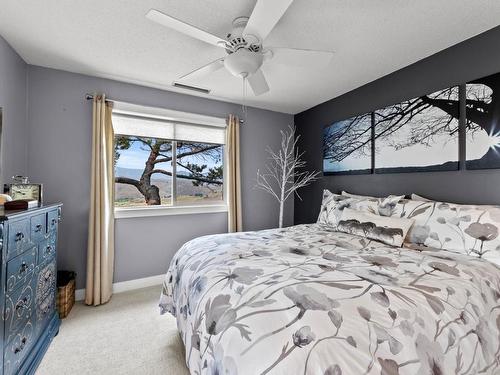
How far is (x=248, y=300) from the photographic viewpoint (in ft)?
3.20

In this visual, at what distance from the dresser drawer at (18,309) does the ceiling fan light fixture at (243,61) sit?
1.92 metres

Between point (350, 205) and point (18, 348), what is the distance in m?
2.72

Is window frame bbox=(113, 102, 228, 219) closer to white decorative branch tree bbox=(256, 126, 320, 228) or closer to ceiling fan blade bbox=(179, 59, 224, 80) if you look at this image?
white decorative branch tree bbox=(256, 126, 320, 228)

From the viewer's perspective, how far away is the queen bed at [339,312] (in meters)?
0.78

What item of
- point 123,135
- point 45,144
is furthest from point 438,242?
point 45,144

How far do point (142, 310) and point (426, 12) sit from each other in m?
3.37

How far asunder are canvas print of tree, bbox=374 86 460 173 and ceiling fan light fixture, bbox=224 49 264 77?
5.31 feet

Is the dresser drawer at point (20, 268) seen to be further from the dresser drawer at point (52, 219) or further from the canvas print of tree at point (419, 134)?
the canvas print of tree at point (419, 134)

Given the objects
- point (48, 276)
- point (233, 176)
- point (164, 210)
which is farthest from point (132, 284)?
point (233, 176)

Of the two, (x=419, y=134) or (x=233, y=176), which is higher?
(x=419, y=134)

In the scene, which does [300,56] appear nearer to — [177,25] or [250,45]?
[250,45]

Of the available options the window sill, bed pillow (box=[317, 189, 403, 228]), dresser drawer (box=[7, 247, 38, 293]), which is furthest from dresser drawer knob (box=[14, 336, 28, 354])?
bed pillow (box=[317, 189, 403, 228])

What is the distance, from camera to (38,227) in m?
1.66

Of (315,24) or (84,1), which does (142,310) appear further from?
(315,24)
